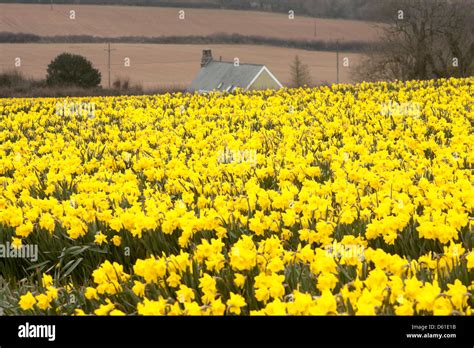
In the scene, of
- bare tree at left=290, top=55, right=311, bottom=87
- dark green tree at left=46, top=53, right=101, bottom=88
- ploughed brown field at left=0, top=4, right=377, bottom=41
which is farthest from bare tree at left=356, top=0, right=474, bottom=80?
ploughed brown field at left=0, top=4, right=377, bottom=41

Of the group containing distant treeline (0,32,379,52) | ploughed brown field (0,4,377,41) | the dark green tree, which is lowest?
the dark green tree

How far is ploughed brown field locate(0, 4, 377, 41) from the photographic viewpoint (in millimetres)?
118562

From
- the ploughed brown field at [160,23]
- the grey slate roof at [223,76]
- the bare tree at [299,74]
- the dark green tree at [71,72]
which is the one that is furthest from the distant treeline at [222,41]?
the dark green tree at [71,72]

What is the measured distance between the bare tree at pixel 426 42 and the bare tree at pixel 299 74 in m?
34.4

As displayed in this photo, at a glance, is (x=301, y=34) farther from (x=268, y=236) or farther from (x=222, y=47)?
(x=268, y=236)

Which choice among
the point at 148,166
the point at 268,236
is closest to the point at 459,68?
the point at 148,166

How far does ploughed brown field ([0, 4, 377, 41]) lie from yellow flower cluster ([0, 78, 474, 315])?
109987mm

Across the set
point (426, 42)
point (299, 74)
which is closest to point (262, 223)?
point (426, 42)

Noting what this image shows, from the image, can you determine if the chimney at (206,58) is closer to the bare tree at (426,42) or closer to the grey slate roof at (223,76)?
the grey slate roof at (223,76)

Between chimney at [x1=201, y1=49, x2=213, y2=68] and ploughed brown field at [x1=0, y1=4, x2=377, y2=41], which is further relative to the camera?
ploughed brown field at [x1=0, y1=4, x2=377, y2=41]

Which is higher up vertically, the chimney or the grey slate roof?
the chimney

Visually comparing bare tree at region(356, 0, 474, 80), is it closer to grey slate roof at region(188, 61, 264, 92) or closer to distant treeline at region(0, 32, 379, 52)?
grey slate roof at region(188, 61, 264, 92)

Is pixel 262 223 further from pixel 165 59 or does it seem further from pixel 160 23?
pixel 160 23

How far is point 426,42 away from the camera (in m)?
59.8
